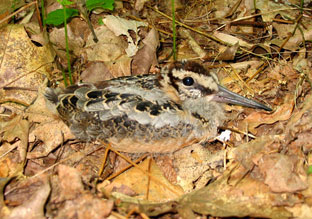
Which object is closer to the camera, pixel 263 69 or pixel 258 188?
pixel 258 188

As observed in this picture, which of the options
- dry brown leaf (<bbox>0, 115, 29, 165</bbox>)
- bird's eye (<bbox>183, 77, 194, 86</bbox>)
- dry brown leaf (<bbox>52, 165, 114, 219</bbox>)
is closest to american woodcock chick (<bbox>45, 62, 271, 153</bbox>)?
bird's eye (<bbox>183, 77, 194, 86</bbox>)

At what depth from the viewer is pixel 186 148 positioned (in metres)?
3.85

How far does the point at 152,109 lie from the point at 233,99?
3.10 feet

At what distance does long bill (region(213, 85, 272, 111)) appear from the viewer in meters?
3.88

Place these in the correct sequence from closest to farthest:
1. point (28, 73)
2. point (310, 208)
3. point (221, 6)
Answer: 1. point (310, 208)
2. point (28, 73)
3. point (221, 6)

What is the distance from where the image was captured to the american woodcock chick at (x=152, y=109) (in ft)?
11.7

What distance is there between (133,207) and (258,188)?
1.08m

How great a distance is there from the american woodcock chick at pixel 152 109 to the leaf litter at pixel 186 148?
20 cm

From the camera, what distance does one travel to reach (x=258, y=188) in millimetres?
3170

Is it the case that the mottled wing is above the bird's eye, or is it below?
below

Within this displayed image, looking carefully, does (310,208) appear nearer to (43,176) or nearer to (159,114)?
(159,114)

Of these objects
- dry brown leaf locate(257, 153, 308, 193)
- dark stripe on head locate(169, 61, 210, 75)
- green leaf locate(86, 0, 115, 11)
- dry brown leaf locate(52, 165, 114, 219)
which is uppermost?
green leaf locate(86, 0, 115, 11)

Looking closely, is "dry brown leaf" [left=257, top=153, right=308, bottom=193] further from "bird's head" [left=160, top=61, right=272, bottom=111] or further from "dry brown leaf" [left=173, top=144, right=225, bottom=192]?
"bird's head" [left=160, top=61, right=272, bottom=111]

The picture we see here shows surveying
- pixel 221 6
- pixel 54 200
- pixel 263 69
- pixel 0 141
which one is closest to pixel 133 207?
pixel 54 200
